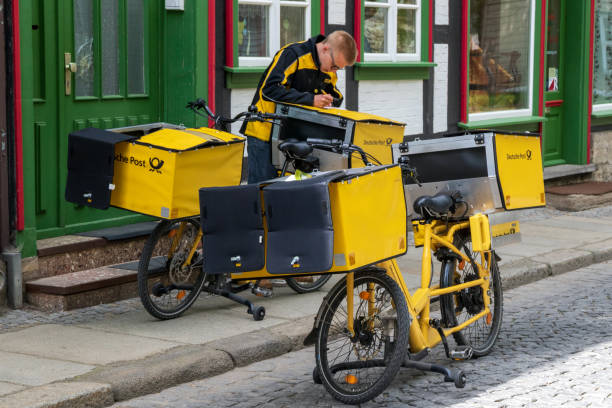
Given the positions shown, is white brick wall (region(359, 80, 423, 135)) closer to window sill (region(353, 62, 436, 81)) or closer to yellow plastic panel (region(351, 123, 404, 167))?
window sill (region(353, 62, 436, 81))

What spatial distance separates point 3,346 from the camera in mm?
6105

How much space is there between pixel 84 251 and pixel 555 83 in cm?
878

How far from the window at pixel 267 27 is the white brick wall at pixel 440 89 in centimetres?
245

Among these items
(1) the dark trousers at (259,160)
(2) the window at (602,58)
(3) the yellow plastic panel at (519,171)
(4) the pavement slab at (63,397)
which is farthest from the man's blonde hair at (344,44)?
(2) the window at (602,58)

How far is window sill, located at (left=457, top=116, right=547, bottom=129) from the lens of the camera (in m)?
12.4

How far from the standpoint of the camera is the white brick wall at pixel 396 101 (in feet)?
35.6

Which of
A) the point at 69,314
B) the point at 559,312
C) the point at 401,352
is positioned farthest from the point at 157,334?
the point at 559,312

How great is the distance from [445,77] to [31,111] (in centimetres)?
599

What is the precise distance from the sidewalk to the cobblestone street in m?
0.09

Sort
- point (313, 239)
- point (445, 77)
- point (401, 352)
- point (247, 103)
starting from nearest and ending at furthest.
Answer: point (313, 239) < point (401, 352) < point (247, 103) < point (445, 77)

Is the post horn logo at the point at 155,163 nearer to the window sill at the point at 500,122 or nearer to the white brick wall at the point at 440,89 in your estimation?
the white brick wall at the point at 440,89

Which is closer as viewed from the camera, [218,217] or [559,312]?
[218,217]

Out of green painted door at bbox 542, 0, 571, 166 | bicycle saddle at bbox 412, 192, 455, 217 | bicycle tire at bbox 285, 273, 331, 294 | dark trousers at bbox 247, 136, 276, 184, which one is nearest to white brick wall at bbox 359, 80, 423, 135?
bicycle tire at bbox 285, 273, 331, 294

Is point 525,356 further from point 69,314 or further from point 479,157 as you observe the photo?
point 69,314
